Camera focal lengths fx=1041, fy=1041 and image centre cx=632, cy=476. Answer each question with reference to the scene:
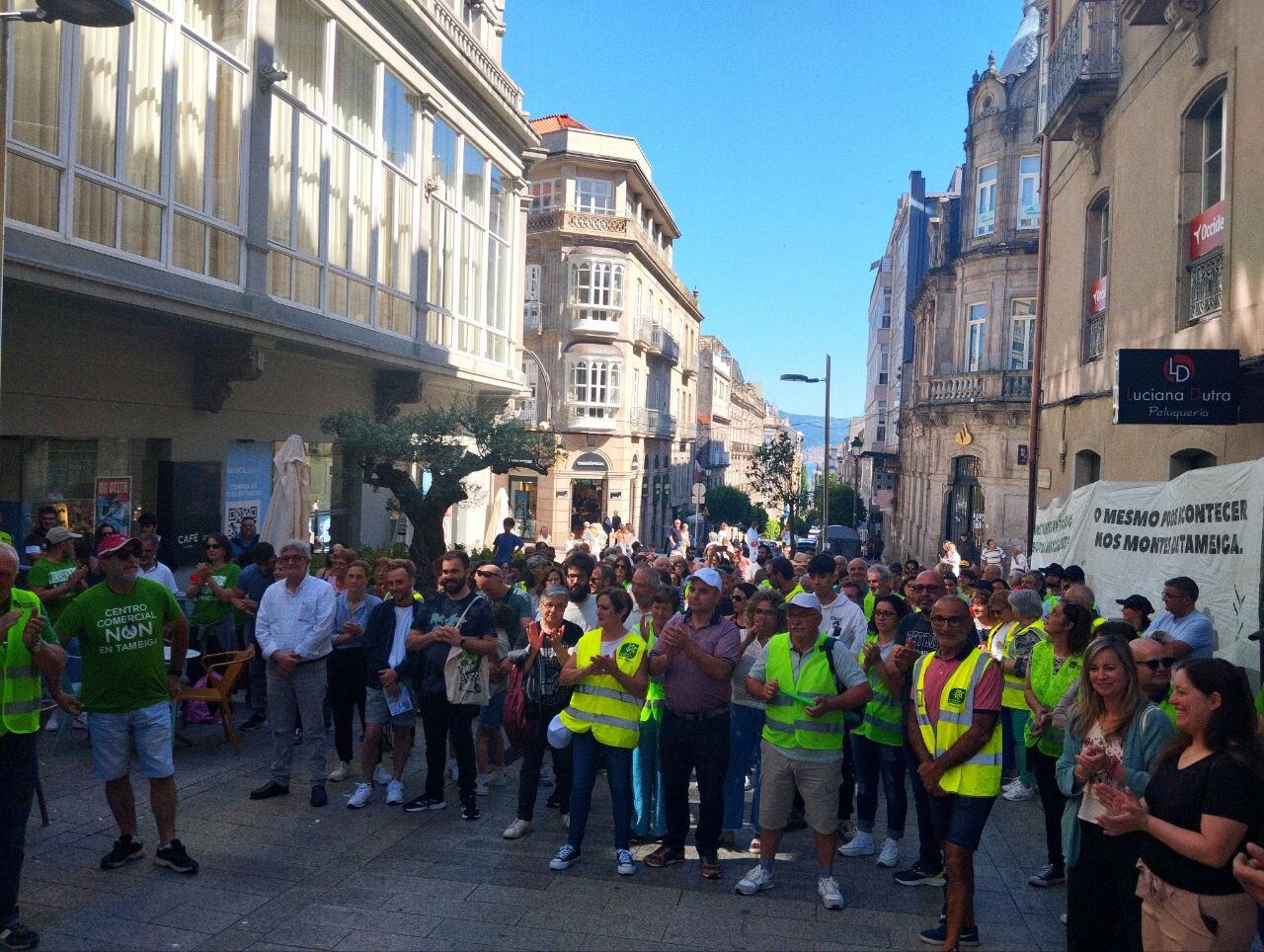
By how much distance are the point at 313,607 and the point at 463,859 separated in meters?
2.13

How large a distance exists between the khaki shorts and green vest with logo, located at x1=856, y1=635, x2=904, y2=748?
2.88 ft

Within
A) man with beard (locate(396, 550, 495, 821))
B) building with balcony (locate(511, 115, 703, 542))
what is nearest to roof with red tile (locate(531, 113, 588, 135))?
building with balcony (locate(511, 115, 703, 542))

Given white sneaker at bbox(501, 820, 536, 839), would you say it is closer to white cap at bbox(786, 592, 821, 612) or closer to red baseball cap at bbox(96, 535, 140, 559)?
white cap at bbox(786, 592, 821, 612)

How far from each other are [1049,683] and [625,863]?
2799 mm

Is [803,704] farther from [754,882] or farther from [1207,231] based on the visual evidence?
[1207,231]

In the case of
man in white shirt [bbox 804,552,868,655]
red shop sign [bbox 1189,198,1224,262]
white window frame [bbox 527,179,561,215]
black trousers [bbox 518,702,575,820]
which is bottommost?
black trousers [bbox 518,702,575,820]

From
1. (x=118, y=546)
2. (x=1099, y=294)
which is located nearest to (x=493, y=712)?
(x=118, y=546)

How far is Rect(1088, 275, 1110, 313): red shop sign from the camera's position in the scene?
14.4 metres

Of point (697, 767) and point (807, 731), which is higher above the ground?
point (807, 731)

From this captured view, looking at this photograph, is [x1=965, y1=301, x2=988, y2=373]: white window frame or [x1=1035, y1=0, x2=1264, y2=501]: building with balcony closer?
[x1=1035, y1=0, x2=1264, y2=501]: building with balcony

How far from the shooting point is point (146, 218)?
11.3m

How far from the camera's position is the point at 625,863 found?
6.14m

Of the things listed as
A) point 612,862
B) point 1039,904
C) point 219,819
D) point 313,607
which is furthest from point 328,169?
point 1039,904

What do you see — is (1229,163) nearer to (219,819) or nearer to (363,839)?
(363,839)
